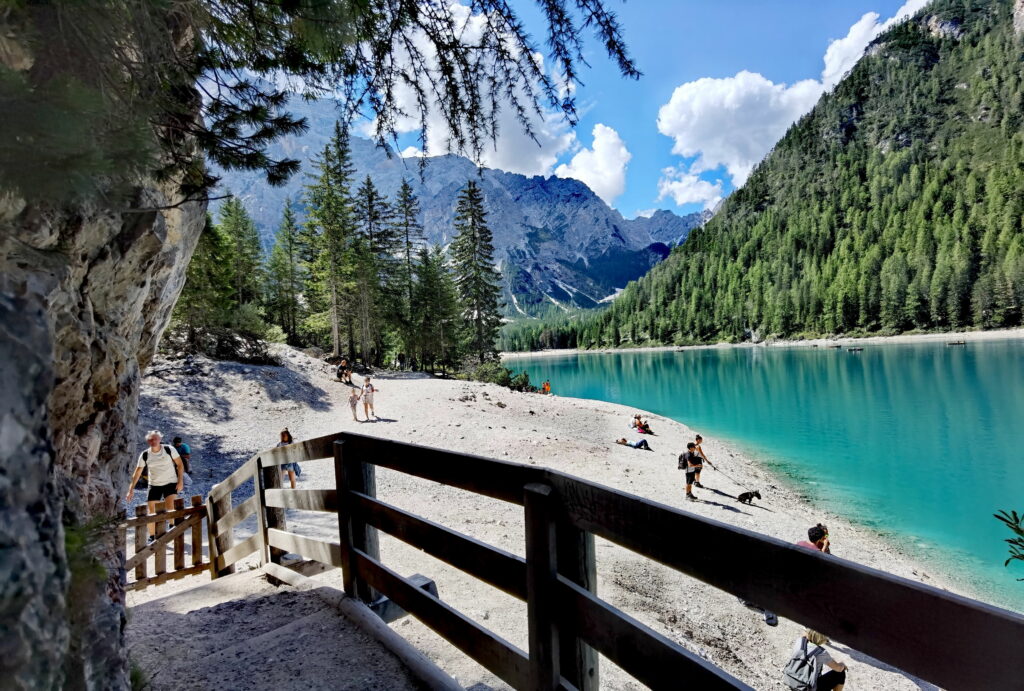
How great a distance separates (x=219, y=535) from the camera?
562 cm

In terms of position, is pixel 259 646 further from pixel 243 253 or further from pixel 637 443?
pixel 243 253

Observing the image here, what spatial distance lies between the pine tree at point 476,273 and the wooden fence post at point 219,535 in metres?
36.7

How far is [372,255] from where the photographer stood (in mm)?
36219

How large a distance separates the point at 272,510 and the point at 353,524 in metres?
1.69

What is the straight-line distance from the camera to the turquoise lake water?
1481 centimetres

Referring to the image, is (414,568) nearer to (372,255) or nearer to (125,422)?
(125,422)

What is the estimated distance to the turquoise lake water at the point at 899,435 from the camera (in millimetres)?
14812

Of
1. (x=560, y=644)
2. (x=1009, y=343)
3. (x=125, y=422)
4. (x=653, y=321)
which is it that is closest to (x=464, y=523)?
(x=125, y=422)

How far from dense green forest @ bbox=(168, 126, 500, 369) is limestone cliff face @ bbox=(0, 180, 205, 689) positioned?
78.6 feet

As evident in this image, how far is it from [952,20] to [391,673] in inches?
9715

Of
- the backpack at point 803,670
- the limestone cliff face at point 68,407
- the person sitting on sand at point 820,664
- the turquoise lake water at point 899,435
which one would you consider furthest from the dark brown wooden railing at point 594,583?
the turquoise lake water at point 899,435

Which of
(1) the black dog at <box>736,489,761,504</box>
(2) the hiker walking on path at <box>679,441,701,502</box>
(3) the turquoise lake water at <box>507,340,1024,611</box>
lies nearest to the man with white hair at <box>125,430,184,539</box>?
(2) the hiker walking on path at <box>679,441,701,502</box>

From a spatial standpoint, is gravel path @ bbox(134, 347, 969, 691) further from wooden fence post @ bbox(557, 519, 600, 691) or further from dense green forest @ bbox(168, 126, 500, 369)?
dense green forest @ bbox(168, 126, 500, 369)

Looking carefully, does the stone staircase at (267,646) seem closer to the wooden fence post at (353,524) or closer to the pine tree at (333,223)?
the wooden fence post at (353,524)
